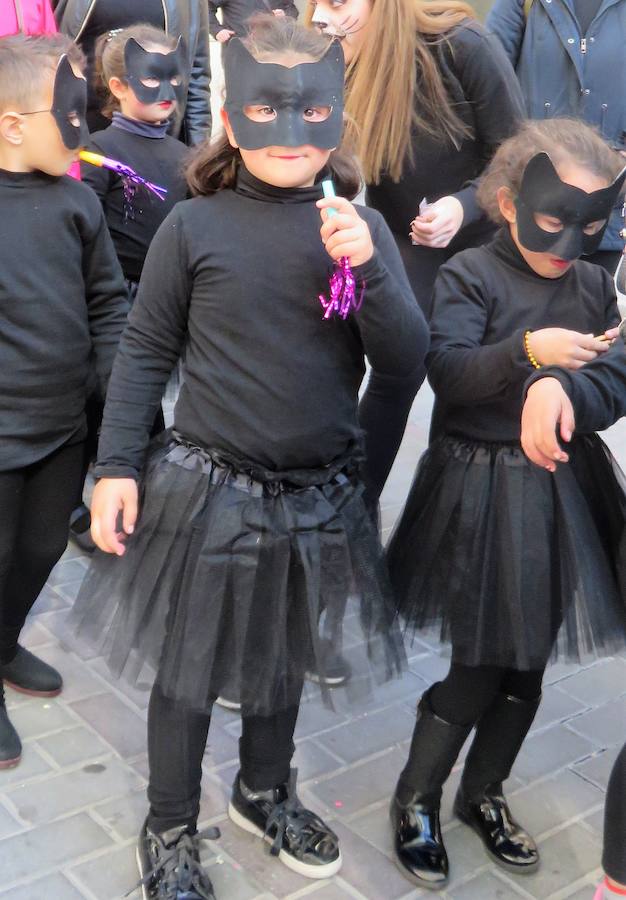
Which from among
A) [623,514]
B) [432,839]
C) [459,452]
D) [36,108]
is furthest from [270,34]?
[432,839]

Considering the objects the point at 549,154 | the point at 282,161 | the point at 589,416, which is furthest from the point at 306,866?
the point at 549,154

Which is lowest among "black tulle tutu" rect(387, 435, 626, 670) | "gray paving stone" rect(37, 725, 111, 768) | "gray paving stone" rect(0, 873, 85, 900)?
"gray paving stone" rect(37, 725, 111, 768)

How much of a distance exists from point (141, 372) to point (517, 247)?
80 cm

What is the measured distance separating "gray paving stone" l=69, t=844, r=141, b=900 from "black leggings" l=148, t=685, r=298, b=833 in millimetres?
131

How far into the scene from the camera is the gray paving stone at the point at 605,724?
9.87ft

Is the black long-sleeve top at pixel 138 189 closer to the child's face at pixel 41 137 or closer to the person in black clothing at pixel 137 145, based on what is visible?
the person in black clothing at pixel 137 145

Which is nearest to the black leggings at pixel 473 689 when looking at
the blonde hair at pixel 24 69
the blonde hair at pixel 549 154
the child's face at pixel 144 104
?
the blonde hair at pixel 549 154

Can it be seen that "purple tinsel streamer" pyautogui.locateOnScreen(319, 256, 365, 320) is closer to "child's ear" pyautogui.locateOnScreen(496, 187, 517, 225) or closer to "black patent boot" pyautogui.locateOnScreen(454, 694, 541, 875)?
"child's ear" pyautogui.locateOnScreen(496, 187, 517, 225)

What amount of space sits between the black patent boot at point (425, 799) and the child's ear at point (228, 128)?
1217 mm

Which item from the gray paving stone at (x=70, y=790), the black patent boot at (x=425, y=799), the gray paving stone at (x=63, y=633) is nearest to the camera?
the black patent boot at (x=425, y=799)

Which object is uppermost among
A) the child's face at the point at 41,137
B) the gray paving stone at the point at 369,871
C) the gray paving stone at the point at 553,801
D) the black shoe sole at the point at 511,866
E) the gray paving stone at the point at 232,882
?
the child's face at the point at 41,137

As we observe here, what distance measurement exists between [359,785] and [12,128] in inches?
66.1

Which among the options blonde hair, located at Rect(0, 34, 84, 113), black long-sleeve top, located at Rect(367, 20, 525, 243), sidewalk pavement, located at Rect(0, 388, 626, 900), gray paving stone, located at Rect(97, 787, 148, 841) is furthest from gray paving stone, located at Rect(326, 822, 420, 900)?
blonde hair, located at Rect(0, 34, 84, 113)

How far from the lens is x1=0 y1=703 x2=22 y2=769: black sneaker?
2.68 metres
